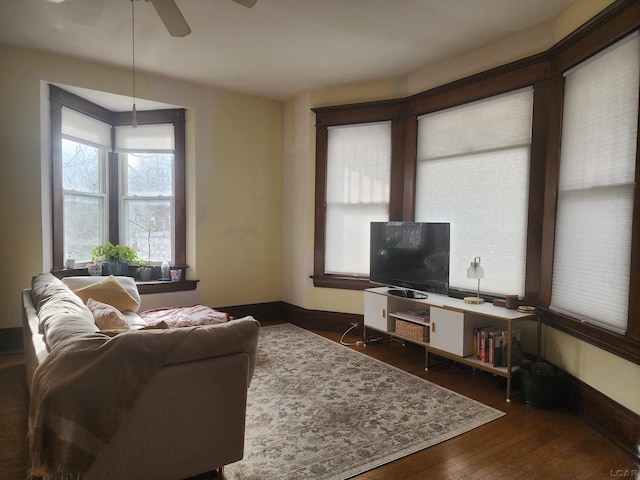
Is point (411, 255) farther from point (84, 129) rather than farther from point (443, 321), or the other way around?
point (84, 129)

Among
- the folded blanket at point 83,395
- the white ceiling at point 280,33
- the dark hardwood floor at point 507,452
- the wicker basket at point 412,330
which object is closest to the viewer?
the folded blanket at point 83,395

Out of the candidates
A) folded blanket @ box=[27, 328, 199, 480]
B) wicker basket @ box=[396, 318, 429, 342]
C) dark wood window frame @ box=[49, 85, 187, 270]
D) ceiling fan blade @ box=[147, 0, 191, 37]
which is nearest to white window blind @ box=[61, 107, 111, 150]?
dark wood window frame @ box=[49, 85, 187, 270]

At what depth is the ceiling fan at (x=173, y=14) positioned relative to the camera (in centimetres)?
228

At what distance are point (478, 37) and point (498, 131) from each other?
84 centimetres

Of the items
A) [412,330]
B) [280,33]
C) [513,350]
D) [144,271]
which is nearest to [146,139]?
[144,271]

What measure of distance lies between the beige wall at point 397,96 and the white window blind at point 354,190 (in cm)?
28

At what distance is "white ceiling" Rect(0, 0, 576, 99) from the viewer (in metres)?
3.10

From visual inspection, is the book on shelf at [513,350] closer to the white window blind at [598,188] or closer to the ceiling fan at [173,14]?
the white window blind at [598,188]

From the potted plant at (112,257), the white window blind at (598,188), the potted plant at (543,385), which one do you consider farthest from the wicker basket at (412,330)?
the potted plant at (112,257)

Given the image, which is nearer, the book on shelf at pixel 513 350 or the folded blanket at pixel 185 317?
the book on shelf at pixel 513 350

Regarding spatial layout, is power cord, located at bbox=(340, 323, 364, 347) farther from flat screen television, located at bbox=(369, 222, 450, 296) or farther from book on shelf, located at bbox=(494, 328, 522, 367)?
book on shelf, located at bbox=(494, 328, 522, 367)

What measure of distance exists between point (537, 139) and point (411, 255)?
1461mm

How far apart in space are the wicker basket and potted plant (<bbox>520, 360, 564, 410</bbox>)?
2.96ft

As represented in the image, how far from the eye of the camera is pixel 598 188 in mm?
2713
